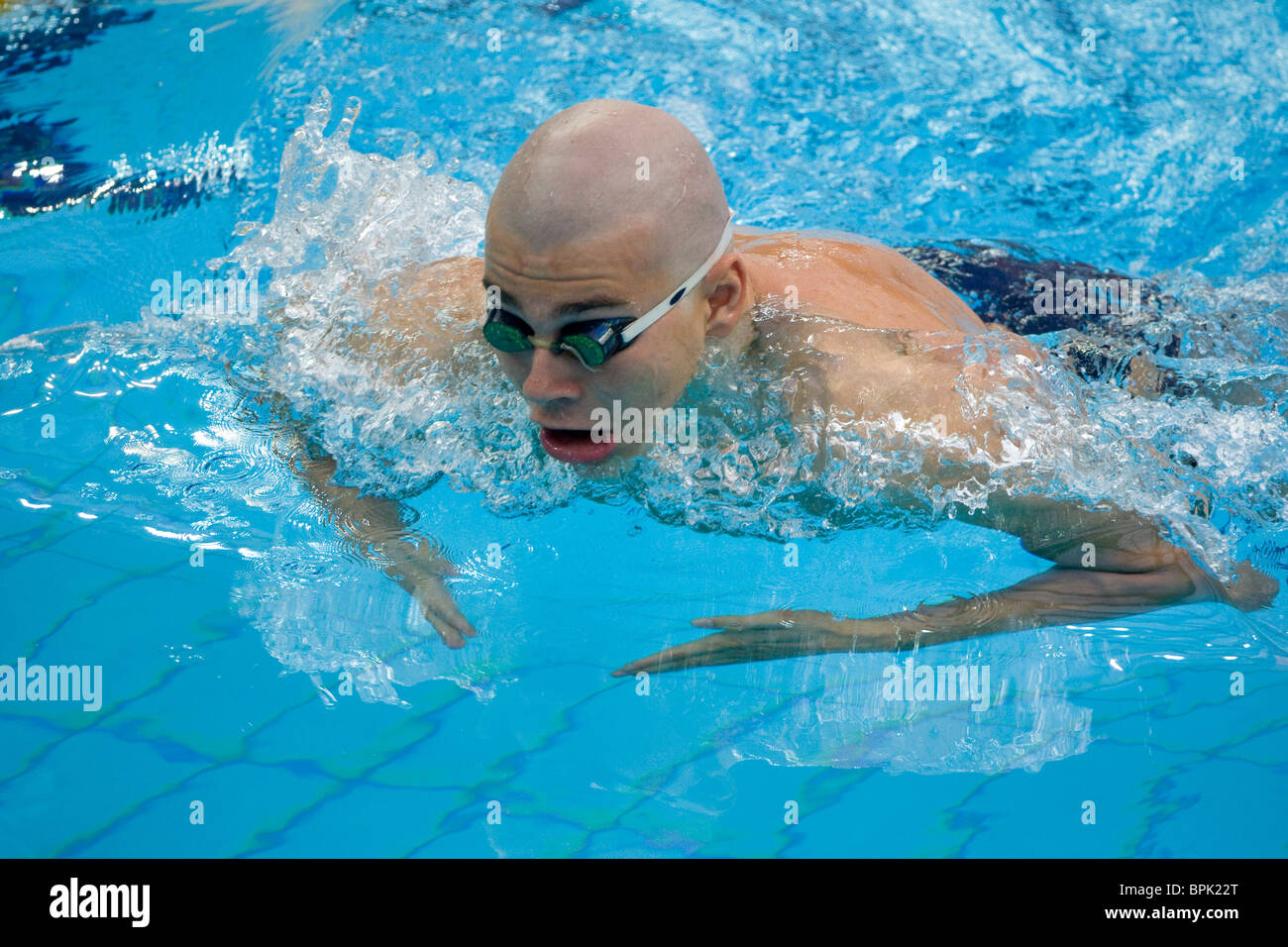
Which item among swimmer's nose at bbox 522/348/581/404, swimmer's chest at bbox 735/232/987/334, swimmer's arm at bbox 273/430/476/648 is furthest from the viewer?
swimmer's arm at bbox 273/430/476/648

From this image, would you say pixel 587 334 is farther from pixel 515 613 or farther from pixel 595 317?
pixel 515 613

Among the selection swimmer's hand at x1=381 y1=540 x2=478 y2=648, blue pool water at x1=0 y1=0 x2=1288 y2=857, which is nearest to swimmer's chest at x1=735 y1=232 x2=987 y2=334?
blue pool water at x1=0 y1=0 x2=1288 y2=857

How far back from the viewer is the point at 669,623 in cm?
321

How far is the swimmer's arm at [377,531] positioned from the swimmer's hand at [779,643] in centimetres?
64

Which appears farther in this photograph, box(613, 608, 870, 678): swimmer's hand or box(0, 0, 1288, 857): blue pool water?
box(613, 608, 870, 678): swimmer's hand

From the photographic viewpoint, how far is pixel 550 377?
2.44 metres

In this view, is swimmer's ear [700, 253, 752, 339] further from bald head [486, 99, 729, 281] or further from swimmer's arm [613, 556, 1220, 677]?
swimmer's arm [613, 556, 1220, 677]

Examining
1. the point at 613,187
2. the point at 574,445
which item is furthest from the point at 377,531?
the point at 613,187

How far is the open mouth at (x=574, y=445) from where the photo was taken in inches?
104

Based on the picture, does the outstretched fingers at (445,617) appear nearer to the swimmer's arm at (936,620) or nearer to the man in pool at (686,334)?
the man in pool at (686,334)


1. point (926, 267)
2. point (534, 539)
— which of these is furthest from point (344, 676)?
point (926, 267)

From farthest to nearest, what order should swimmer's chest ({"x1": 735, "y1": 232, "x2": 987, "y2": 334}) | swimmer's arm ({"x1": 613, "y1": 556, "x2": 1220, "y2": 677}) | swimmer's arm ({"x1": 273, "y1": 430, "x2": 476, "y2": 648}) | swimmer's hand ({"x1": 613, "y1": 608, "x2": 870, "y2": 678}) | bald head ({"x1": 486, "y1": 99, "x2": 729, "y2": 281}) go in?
swimmer's arm ({"x1": 273, "y1": 430, "x2": 476, "y2": 648}) → swimmer's hand ({"x1": 613, "y1": 608, "x2": 870, "y2": 678}) → swimmer's chest ({"x1": 735, "y1": 232, "x2": 987, "y2": 334}) → swimmer's arm ({"x1": 613, "y1": 556, "x2": 1220, "y2": 677}) → bald head ({"x1": 486, "y1": 99, "x2": 729, "y2": 281})

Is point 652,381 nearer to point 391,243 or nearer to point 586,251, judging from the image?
point 586,251

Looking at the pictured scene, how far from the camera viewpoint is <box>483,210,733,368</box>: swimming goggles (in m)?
2.40
